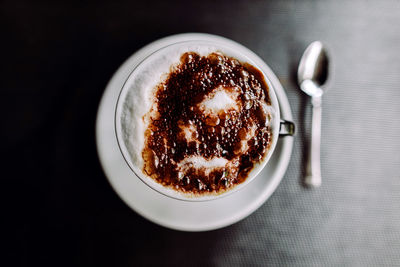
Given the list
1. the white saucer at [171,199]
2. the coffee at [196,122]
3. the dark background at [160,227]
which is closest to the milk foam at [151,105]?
the coffee at [196,122]

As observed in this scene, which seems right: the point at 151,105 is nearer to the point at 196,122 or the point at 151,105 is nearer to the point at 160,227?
the point at 196,122

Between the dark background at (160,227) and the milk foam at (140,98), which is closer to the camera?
the milk foam at (140,98)

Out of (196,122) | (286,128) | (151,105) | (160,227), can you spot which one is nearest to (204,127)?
(196,122)

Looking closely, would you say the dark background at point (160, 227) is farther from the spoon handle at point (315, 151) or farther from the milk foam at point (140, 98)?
the milk foam at point (140, 98)

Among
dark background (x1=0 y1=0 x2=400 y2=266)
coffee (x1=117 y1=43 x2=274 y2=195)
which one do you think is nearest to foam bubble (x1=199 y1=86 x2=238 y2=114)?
coffee (x1=117 y1=43 x2=274 y2=195)

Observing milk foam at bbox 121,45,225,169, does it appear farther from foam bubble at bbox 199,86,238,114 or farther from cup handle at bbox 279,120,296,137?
cup handle at bbox 279,120,296,137

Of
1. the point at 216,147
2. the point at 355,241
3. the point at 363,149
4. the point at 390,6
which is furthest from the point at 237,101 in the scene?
the point at 390,6

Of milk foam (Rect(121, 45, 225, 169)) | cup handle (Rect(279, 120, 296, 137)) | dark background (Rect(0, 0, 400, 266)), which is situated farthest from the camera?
dark background (Rect(0, 0, 400, 266))
